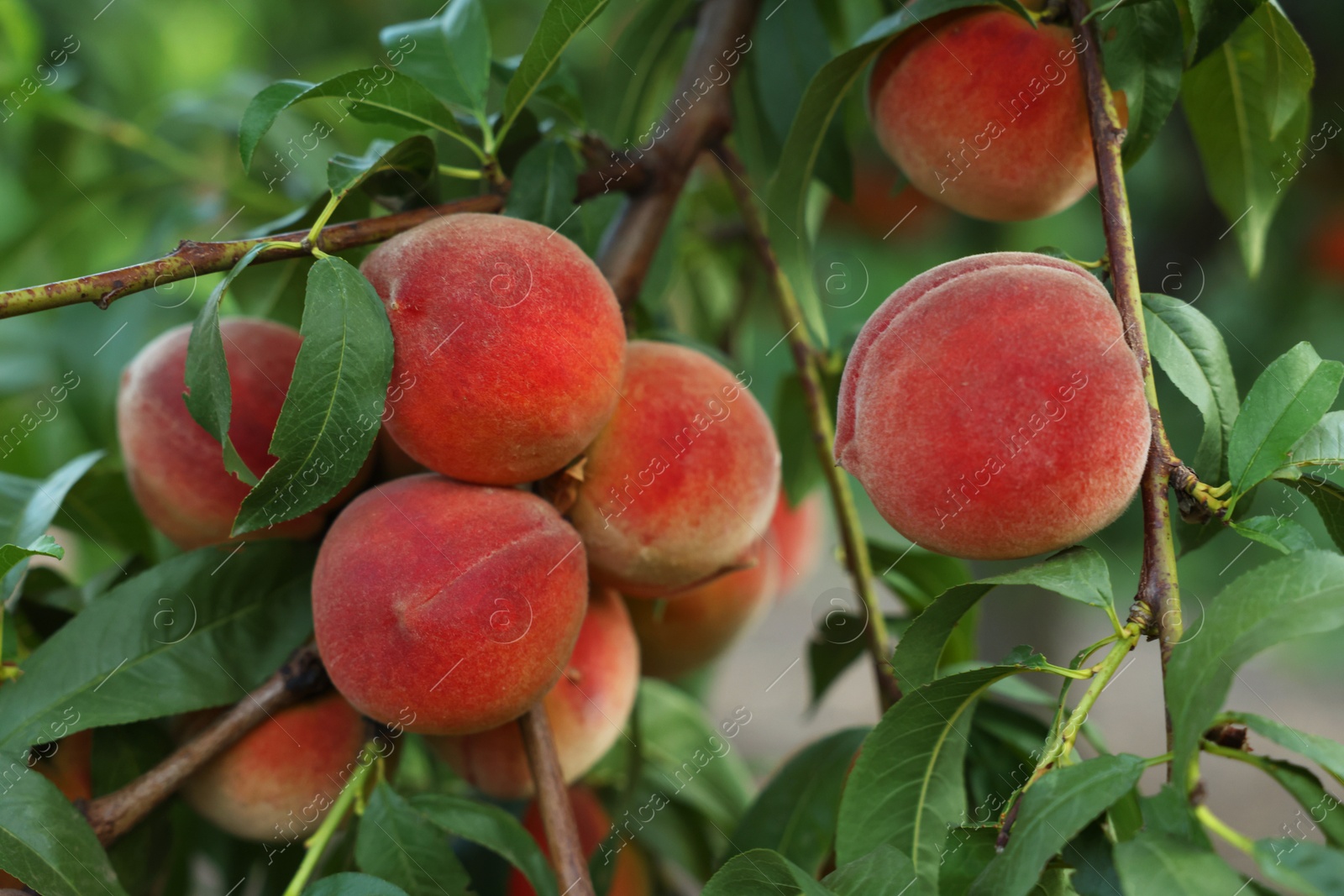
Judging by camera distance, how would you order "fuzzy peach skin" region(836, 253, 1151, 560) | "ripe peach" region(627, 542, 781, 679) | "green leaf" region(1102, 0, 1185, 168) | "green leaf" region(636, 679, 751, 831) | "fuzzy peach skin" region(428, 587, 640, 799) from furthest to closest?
"green leaf" region(636, 679, 751, 831) < "ripe peach" region(627, 542, 781, 679) < "fuzzy peach skin" region(428, 587, 640, 799) < "green leaf" region(1102, 0, 1185, 168) < "fuzzy peach skin" region(836, 253, 1151, 560)

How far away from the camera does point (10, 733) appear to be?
583 mm

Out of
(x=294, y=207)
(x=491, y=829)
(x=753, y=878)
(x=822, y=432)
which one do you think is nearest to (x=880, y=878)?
(x=753, y=878)

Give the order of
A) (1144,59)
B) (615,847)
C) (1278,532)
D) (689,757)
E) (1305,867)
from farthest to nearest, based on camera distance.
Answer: (689,757) < (615,847) < (1144,59) < (1278,532) < (1305,867)

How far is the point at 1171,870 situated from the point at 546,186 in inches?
19.1

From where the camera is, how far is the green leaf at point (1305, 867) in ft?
1.16

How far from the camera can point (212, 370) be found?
0.51 m

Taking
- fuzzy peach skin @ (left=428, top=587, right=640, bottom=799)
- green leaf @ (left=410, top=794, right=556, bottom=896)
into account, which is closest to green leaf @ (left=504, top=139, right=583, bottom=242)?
fuzzy peach skin @ (left=428, top=587, right=640, bottom=799)

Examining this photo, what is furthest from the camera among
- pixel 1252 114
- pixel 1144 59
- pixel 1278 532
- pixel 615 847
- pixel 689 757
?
pixel 689 757

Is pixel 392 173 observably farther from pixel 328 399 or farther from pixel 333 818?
pixel 333 818

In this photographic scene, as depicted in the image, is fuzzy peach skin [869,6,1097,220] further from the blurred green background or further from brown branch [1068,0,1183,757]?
the blurred green background

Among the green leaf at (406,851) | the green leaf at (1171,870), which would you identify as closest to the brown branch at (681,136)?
the green leaf at (406,851)

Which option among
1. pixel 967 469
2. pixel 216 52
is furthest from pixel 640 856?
pixel 216 52

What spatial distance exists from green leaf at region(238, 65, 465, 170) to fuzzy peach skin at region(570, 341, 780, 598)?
188 mm

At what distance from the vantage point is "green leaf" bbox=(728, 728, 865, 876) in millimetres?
751
